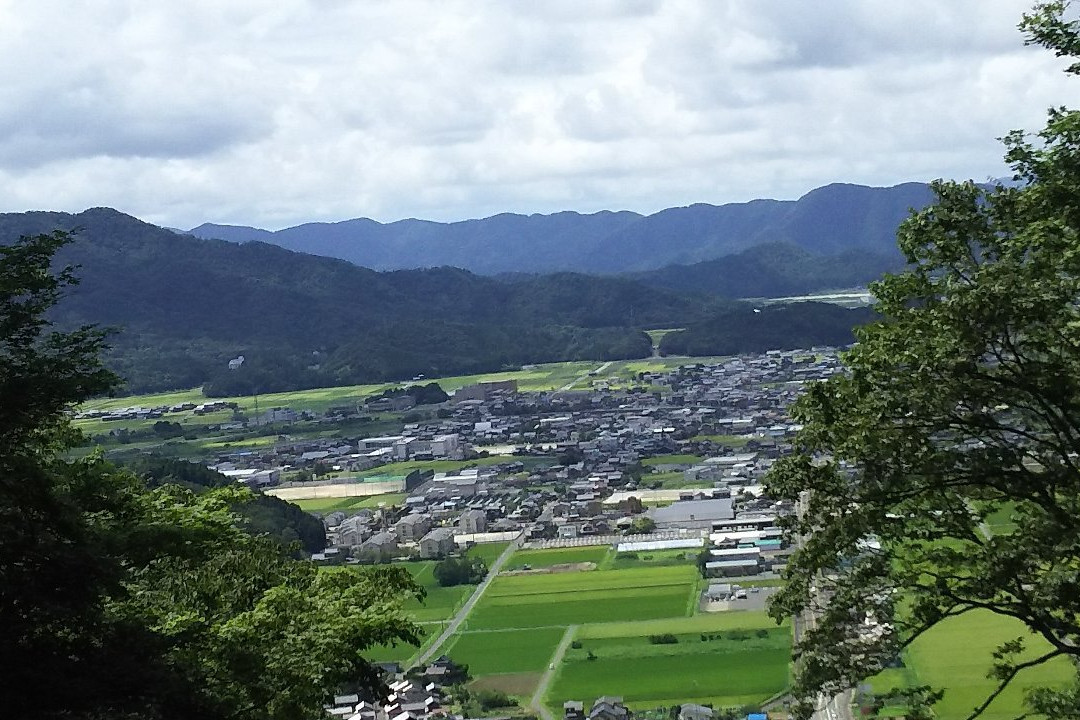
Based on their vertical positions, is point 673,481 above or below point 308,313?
below

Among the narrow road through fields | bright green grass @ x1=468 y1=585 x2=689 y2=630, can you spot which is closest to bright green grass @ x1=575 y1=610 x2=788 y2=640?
bright green grass @ x1=468 y1=585 x2=689 y2=630

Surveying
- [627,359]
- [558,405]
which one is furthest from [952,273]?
[627,359]

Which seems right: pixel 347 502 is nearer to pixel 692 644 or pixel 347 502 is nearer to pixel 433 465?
pixel 433 465

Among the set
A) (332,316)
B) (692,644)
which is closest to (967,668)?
(692,644)

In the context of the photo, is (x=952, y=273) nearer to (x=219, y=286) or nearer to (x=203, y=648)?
(x=203, y=648)

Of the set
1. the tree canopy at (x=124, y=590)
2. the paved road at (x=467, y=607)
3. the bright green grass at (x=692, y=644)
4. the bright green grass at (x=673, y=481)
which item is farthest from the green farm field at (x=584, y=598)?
the tree canopy at (x=124, y=590)
